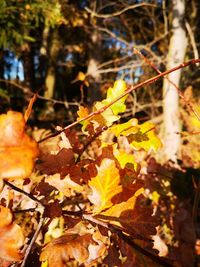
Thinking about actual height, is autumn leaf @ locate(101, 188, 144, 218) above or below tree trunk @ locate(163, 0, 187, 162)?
below

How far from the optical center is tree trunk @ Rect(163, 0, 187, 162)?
4531 millimetres

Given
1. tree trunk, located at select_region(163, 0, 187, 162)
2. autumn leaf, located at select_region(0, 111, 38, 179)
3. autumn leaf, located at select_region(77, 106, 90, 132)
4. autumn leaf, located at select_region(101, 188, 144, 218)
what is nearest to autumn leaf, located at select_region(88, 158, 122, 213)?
autumn leaf, located at select_region(101, 188, 144, 218)

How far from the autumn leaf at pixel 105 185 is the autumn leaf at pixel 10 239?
204 mm

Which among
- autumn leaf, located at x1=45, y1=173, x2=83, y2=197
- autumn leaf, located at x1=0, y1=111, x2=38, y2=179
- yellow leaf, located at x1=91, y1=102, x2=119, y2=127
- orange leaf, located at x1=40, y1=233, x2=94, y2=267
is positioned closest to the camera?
autumn leaf, located at x1=0, y1=111, x2=38, y2=179

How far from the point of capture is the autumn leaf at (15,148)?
485 millimetres

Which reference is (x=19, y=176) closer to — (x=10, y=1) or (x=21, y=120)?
(x=21, y=120)

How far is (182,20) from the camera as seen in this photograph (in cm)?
457

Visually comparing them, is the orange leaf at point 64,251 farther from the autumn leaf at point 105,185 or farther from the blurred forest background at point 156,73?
the blurred forest background at point 156,73

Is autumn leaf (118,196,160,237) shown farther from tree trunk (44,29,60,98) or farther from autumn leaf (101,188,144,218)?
tree trunk (44,29,60,98)

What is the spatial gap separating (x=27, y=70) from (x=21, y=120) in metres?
8.54

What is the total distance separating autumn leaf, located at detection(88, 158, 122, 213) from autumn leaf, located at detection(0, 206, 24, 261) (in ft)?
0.67

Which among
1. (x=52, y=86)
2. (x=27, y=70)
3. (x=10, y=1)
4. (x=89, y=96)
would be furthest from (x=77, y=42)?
(x=10, y=1)

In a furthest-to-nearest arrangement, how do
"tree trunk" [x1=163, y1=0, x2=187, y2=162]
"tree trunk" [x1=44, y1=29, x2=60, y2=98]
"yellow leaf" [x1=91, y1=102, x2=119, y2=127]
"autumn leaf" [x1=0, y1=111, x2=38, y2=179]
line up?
"tree trunk" [x1=44, y1=29, x2=60, y2=98] < "tree trunk" [x1=163, y1=0, x2=187, y2=162] < "yellow leaf" [x1=91, y1=102, x2=119, y2=127] < "autumn leaf" [x1=0, y1=111, x2=38, y2=179]

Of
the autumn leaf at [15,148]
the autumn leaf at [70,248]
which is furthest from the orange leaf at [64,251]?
the autumn leaf at [15,148]
